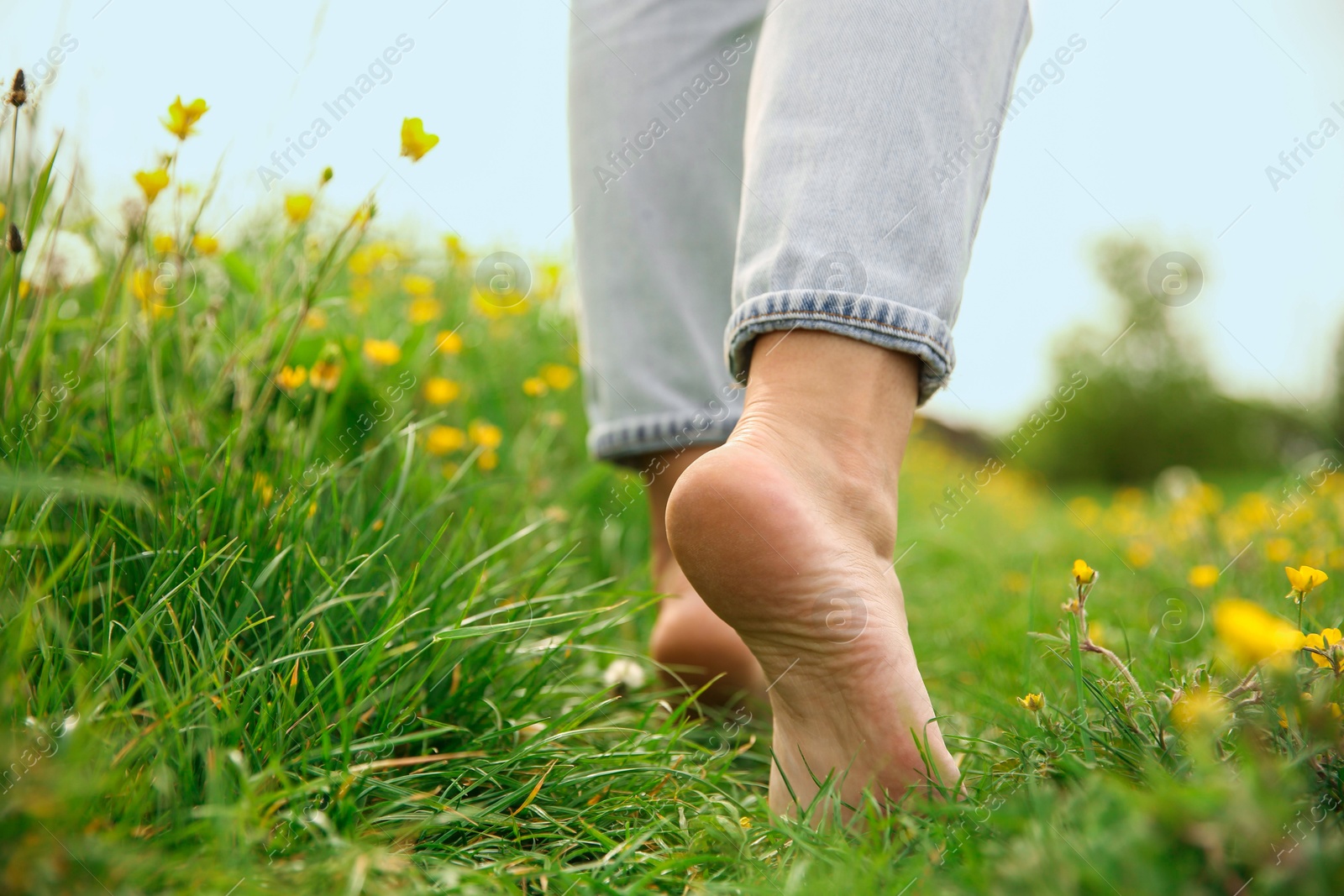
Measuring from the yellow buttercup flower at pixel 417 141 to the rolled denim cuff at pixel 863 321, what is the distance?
1.40 feet

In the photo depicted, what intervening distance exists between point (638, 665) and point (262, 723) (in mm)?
618

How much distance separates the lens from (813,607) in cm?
75

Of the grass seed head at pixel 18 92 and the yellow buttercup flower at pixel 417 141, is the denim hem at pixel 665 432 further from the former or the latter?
the grass seed head at pixel 18 92

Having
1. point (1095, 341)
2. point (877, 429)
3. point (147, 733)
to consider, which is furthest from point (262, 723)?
point (1095, 341)

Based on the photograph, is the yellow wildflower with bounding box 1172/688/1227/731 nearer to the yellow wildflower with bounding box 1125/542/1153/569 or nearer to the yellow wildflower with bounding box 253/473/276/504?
the yellow wildflower with bounding box 253/473/276/504

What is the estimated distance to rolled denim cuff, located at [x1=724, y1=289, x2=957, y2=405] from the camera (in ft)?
2.47

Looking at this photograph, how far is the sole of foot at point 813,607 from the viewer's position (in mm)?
734

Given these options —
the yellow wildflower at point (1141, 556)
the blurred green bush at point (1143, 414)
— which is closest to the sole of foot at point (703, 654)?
the yellow wildflower at point (1141, 556)

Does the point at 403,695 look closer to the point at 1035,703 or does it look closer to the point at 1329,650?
the point at 1035,703

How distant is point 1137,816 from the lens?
40cm

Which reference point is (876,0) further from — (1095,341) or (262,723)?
(1095,341)

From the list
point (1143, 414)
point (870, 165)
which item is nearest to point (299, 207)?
point (870, 165)

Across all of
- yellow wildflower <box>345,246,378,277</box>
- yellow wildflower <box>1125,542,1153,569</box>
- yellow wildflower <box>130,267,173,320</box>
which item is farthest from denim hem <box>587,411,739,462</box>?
yellow wildflower <box>1125,542,1153,569</box>

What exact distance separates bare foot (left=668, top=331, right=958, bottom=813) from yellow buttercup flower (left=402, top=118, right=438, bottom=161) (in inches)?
17.8
